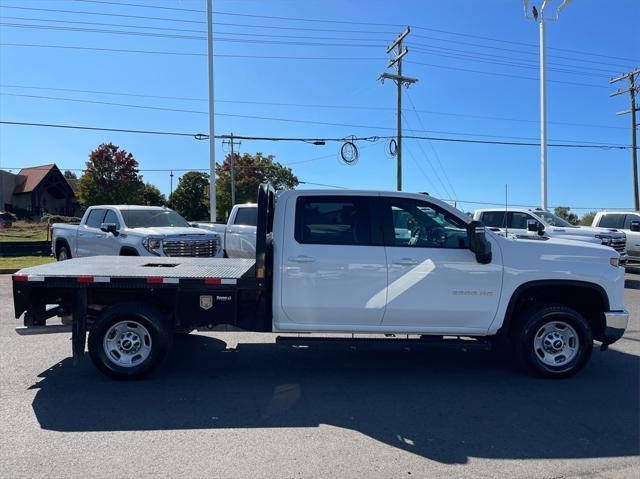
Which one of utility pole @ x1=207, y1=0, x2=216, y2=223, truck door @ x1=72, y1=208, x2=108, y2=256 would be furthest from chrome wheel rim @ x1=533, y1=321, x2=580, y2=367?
utility pole @ x1=207, y1=0, x2=216, y2=223

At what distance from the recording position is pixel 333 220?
17.5 feet

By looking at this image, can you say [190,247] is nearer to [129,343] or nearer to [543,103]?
[129,343]

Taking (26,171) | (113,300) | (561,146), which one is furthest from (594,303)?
(26,171)

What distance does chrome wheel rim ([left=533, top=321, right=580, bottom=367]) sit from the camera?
5.40 m

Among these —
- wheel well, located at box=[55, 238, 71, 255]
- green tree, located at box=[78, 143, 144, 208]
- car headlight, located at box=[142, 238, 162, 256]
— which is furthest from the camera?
green tree, located at box=[78, 143, 144, 208]

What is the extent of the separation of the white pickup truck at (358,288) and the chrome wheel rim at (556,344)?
11mm

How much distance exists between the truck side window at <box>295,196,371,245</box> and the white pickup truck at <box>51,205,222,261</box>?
18.5ft

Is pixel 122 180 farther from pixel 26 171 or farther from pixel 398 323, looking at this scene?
pixel 398 323

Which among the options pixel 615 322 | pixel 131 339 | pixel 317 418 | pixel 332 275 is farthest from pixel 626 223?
pixel 131 339

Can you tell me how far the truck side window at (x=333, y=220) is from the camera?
5.25m

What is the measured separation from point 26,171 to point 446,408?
5774 cm

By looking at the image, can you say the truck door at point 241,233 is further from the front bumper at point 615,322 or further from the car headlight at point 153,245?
the front bumper at point 615,322

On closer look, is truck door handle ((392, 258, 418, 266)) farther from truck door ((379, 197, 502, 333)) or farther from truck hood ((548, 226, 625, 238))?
truck hood ((548, 226, 625, 238))

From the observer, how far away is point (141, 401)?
4637 mm
